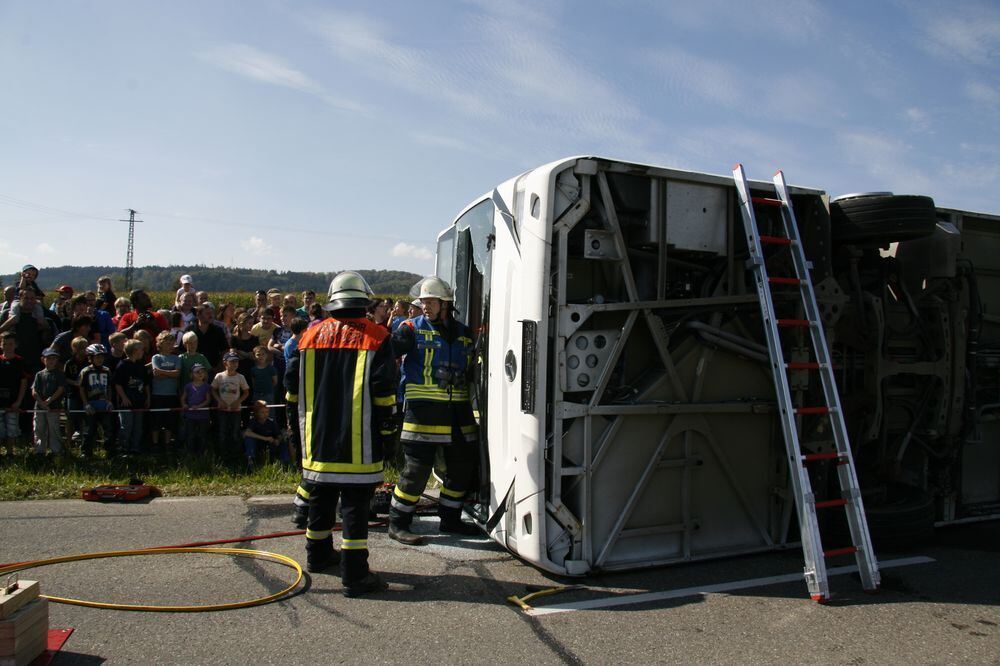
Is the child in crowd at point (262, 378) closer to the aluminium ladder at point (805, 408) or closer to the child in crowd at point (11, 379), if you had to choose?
the child in crowd at point (11, 379)

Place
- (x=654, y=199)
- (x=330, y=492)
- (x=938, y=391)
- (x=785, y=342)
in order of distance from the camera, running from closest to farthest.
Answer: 1. (x=330, y=492)
2. (x=654, y=199)
3. (x=785, y=342)
4. (x=938, y=391)

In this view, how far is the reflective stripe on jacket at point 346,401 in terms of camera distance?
456 centimetres

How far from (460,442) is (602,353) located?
4.52 feet

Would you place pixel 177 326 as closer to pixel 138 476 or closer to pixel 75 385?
pixel 75 385

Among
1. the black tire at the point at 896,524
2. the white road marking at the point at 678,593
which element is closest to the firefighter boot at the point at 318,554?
the white road marking at the point at 678,593

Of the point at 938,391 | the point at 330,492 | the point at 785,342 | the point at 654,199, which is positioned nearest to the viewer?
the point at 330,492

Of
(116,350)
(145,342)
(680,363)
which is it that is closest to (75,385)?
(116,350)

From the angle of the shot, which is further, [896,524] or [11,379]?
[11,379]

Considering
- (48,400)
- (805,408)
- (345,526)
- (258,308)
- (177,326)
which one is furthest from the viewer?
(258,308)

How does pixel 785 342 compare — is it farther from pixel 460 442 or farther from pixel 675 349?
pixel 460 442

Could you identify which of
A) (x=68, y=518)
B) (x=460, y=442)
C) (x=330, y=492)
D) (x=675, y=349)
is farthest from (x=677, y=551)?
(x=68, y=518)

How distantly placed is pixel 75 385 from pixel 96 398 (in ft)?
1.21

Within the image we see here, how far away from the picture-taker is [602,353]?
16.0 ft

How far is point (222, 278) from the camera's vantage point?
7738cm
